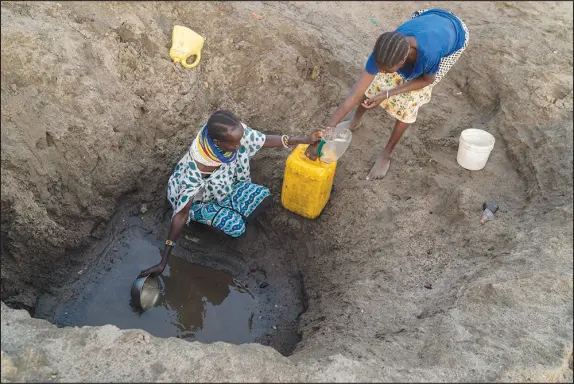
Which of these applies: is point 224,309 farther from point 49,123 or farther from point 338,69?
point 338,69

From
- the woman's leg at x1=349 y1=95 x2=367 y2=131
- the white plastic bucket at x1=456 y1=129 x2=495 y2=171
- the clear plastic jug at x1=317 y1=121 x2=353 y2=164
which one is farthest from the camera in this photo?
the woman's leg at x1=349 y1=95 x2=367 y2=131

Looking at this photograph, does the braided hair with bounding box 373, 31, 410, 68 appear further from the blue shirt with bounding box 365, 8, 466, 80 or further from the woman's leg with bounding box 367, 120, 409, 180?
the woman's leg with bounding box 367, 120, 409, 180

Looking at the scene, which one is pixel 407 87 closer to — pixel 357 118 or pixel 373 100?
pixel 373 100

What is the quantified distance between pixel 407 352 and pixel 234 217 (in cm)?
147

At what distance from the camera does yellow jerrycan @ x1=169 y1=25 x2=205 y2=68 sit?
161 inches

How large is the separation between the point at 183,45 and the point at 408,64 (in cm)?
190

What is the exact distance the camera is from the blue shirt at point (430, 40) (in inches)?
117

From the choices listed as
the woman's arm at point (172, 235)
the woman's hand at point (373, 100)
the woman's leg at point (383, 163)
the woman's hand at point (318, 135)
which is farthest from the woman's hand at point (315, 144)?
the woman's arm at point (172, 235)

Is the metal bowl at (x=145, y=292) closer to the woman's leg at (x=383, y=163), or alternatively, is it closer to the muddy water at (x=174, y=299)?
the muddy water at (x=174, y=299)

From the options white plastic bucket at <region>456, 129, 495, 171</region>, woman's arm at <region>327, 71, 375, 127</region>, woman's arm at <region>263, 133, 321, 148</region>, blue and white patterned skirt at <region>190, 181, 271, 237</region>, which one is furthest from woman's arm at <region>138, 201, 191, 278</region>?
white plastic bucket at <region>456, 129, 495, 171</region>

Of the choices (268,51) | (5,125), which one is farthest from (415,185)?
(5,125)

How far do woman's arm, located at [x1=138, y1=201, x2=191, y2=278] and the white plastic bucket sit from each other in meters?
1.90

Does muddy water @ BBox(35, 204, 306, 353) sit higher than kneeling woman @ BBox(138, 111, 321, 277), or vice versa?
kneeling woman @ BBox(138, 111, 321, 277)

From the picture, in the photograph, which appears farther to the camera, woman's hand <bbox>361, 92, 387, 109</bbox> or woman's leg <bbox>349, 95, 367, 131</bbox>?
woman's leg <bbox>349, 95, 367, 131</bbox>
